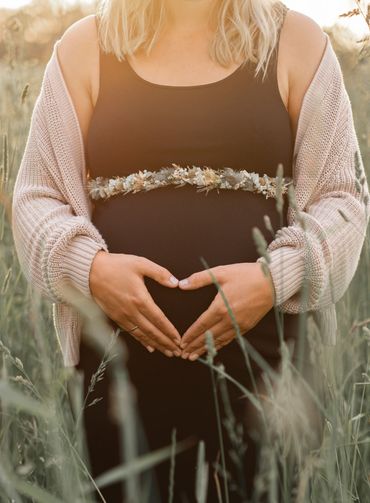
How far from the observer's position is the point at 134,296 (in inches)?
52.7

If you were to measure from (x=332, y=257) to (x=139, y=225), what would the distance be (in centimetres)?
36

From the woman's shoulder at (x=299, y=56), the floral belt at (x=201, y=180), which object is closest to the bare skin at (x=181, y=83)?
the woman's shoulder at (x=299, y=56)

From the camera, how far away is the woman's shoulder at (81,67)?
1.59 metres

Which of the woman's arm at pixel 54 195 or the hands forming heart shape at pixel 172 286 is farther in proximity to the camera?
the woman's arm at pixel 54 195

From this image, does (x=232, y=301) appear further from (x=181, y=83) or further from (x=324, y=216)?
(x=181, y=83)

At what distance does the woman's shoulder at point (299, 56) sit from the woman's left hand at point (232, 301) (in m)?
0.38

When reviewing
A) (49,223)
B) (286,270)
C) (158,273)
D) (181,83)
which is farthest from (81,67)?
(286,270)

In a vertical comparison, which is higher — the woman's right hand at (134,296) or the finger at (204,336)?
the woman's right hand at (134,296)

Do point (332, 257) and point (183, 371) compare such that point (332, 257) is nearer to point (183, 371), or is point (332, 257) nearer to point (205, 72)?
point (183, 371)

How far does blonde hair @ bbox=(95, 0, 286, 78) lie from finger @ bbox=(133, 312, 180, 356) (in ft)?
1.72

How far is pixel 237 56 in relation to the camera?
154cm

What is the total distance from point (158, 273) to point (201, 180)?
0.68 ft

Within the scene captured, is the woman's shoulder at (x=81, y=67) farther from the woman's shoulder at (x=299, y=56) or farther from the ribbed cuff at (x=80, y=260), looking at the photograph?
the woman's shoulder at (x=299, y=56)

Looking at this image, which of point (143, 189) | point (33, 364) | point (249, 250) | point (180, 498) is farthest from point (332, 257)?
point (33, 364)
